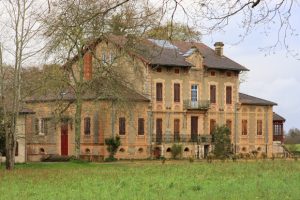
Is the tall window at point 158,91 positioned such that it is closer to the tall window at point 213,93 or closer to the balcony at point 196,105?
the balcony at point 196,105

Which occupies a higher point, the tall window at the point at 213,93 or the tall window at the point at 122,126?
the tall window at the point at 213,93

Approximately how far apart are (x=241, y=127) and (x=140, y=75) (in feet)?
46.6

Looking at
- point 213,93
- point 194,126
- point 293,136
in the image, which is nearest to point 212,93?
point 213,93

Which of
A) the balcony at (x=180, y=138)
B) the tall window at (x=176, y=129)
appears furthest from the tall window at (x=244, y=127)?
the tall window at (x=176, y=129)

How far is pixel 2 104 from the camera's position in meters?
38.0

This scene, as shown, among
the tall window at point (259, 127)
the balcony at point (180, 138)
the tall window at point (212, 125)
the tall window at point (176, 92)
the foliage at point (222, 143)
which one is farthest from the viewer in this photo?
the tall window at point (259, 127)

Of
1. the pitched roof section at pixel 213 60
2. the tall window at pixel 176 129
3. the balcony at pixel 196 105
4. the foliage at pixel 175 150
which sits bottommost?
the foliage at pixel 175 150

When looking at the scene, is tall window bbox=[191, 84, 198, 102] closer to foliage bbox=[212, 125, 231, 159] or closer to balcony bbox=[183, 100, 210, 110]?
balcony bbox=[183, 100, 210, 110]

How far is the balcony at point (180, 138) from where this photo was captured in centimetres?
5425

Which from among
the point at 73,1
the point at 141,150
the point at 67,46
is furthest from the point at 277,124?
the point at 73,1

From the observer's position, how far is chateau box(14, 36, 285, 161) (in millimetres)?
51844

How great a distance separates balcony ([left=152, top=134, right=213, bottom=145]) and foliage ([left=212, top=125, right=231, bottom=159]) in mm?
4110

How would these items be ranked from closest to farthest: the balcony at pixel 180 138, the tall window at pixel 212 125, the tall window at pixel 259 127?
the balcony at pixel 180 138
the tall window at pixel 212 125
the tall window at pixel 259 127

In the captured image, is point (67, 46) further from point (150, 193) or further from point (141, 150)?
point (150, 193)
